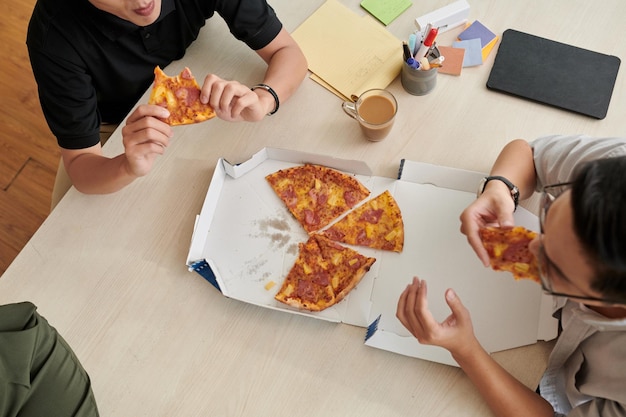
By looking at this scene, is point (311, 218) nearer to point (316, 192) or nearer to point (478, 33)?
point (316, 192)

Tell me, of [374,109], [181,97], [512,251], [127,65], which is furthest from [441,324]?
[127,65]

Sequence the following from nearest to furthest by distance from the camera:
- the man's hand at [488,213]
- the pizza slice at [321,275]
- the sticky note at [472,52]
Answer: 1. the man's hand at [488,213]
2. the pizza slice at [321,275]
3. the sticky note at [472,52]

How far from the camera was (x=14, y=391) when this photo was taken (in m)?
1.03

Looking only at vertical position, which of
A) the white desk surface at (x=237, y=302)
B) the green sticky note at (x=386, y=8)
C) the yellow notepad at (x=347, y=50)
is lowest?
the white desk surface at (x=237, y=302)

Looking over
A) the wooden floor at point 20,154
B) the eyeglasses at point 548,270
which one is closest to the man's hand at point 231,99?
the eyeglasses at point 548,270

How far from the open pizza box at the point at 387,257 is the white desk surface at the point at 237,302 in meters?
0.04

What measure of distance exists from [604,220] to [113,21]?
3.71 ft

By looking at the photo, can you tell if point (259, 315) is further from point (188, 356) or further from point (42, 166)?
point (42, 166)

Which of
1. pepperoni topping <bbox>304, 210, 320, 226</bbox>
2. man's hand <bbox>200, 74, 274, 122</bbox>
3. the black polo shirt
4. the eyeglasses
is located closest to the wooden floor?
the black polo shirt

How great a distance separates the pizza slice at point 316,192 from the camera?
4.50 feet

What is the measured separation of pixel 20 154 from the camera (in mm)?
2475

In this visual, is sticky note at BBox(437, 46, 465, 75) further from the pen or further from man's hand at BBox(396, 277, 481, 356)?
man's hand at BBox(396, 277, 481, 356)

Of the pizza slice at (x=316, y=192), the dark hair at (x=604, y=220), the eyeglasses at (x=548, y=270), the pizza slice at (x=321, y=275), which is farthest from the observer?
the pizza slice at (x=316, y=192)

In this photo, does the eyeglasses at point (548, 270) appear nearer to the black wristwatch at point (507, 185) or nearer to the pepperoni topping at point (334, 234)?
the black wristwatch at point (507, 185)
